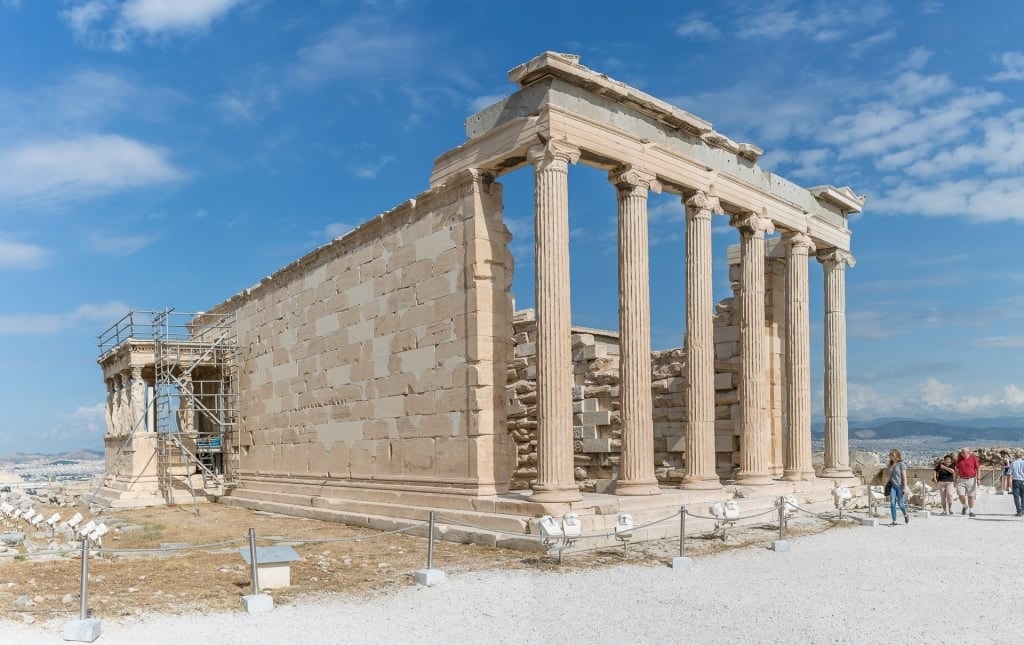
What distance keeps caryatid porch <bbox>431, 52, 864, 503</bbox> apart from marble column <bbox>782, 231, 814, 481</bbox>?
0.03 metres

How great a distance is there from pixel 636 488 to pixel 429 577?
516cm

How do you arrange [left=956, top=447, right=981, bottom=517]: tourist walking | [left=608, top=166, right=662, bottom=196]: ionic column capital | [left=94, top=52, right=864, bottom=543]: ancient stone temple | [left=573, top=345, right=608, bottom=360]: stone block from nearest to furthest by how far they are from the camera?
[left=94, top=52, right=864, bottom=543]: ancient stone temple
[left=608, top=166, right=662, bottom=196]: ionic column capital
[left=956, top=447, right=981, bottom=517]: tourist walking
[left=573, top=345, right=608, bottom=360]: stone block

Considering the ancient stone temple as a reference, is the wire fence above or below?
below

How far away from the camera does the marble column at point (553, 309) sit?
13.7 m

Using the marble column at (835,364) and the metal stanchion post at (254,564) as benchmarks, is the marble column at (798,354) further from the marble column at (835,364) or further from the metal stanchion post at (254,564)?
the metal stanchion post at (254,564)

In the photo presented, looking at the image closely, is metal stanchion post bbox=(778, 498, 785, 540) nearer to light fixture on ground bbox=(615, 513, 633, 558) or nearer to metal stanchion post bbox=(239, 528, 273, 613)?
light fixture on ground bbox=(615, 513, 633, 558)

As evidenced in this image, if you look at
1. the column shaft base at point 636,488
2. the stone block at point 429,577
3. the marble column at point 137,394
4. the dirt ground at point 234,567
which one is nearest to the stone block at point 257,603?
the dirt ground at point 234,567

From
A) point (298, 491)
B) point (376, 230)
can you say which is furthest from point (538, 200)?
point (298, 491)

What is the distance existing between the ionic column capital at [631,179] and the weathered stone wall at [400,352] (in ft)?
6.41

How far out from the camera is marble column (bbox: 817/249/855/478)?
68.1 ft

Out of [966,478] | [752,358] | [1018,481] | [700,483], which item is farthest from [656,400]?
[1018,481]

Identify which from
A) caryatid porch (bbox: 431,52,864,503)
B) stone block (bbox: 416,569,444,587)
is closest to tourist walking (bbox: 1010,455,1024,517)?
caryatid porch (bbox: 431,52,864,503)

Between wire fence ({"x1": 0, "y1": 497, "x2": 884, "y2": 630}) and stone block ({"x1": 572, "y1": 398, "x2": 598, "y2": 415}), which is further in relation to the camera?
stone block ({"x1": 572, "y1": 398, "x2": 598, "y2": 415})

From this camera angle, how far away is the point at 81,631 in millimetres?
8016
